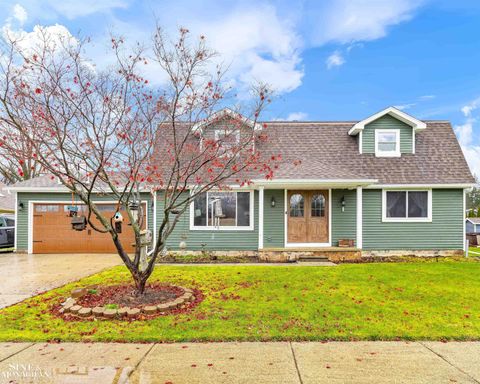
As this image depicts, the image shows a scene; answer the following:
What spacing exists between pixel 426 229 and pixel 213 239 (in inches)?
321

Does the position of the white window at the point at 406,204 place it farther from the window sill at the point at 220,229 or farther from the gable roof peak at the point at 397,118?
the window sill at the point at 220,229

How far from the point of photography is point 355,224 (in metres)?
12.2

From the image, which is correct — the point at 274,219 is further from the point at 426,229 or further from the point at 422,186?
the point at 426,229

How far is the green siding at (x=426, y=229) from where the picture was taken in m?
12.4

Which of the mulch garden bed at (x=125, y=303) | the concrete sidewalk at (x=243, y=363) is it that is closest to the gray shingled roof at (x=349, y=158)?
the mulch garden bed at (x=125, y=303)

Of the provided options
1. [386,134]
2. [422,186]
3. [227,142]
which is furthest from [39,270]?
[386,134]

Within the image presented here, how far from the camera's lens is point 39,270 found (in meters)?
9.66

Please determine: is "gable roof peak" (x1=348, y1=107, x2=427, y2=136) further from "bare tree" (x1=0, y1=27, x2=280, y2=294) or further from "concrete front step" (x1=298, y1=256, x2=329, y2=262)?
"bare tree" (x1=0, y1=27, x2=280, y2=294)

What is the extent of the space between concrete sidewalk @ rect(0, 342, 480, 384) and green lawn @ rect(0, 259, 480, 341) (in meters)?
0.24

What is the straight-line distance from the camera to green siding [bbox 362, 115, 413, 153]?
43.2ft

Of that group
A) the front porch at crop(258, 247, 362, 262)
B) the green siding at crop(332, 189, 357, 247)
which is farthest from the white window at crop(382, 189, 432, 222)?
the front porch at crop(258, 247, 362, 262)

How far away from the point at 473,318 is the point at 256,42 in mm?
9309

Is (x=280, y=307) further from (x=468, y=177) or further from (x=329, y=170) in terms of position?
(x=468, y=177)

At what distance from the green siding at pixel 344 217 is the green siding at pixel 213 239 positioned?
2967 mm
